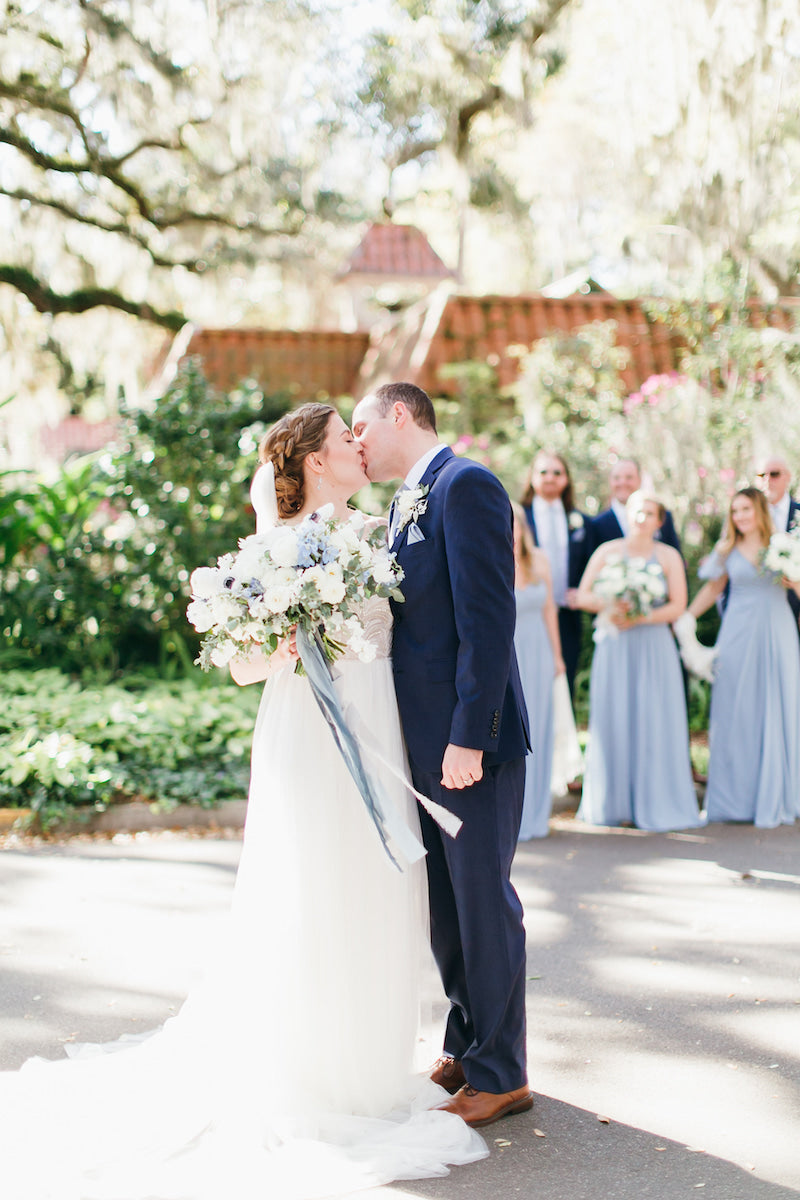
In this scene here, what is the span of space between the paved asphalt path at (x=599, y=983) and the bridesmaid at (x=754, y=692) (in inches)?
10.0

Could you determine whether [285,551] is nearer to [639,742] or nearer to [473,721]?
[473,721]

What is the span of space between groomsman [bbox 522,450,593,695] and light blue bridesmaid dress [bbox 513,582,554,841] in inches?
34.4

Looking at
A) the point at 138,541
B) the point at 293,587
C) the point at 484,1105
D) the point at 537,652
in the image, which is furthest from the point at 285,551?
the point at 138,541

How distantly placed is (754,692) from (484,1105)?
14.8 feet

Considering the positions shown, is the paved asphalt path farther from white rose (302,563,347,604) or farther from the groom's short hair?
the groom's short hair

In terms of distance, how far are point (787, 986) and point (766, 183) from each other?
35.2 feet

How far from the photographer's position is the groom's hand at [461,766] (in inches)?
129

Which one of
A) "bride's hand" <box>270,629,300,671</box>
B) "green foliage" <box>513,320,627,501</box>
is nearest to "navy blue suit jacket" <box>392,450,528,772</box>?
"bride's hand" <box>270,629,300,671</box>

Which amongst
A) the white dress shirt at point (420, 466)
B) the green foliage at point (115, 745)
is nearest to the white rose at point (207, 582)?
the white dress shirt at point (420, 466)

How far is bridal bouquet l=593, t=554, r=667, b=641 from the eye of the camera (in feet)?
23.0

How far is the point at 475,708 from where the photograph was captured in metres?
3.27

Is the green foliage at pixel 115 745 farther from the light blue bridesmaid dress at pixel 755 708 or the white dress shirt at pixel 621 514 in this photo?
the light blue bridesmaid dress at pixel 755 708

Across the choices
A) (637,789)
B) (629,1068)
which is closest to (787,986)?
(629,1068)

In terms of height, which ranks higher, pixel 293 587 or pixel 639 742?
pixel 293 587
